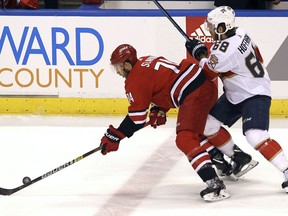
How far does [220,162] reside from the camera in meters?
5.15

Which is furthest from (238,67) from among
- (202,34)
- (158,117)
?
(202,34)

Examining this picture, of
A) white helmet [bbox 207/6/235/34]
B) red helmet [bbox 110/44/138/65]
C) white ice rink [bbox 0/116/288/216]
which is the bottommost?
white ice rink [bbox 0/116/288/216]

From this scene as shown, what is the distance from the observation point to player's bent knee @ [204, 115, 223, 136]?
16.4ft

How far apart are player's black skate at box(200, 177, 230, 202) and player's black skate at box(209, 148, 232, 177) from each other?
1.38 feet

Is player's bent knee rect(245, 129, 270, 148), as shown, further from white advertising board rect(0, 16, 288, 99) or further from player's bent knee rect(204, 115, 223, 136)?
white advertising board rect(0, 16, 288, 99)

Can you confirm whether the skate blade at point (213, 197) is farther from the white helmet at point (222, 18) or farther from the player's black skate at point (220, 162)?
the white helmet at point (222, 18)

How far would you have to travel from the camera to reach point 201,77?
4.86 m

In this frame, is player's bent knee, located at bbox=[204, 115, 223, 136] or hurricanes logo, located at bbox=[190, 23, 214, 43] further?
hurricanes logo, located at bbox=[190, 23, 214, 43]

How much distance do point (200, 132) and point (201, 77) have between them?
0.29m

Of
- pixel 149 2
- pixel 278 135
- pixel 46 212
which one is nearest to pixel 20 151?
pixel 46 212

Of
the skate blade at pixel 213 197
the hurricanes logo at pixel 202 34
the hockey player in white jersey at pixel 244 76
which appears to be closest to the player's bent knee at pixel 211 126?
the hockey player in white jersey at pixel 244 76

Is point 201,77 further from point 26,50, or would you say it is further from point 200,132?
point 26,50

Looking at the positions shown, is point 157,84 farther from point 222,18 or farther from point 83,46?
point 83,46

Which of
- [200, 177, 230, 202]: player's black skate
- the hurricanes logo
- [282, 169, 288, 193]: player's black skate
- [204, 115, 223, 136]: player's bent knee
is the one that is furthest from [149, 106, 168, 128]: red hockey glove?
the hurricanes logo
